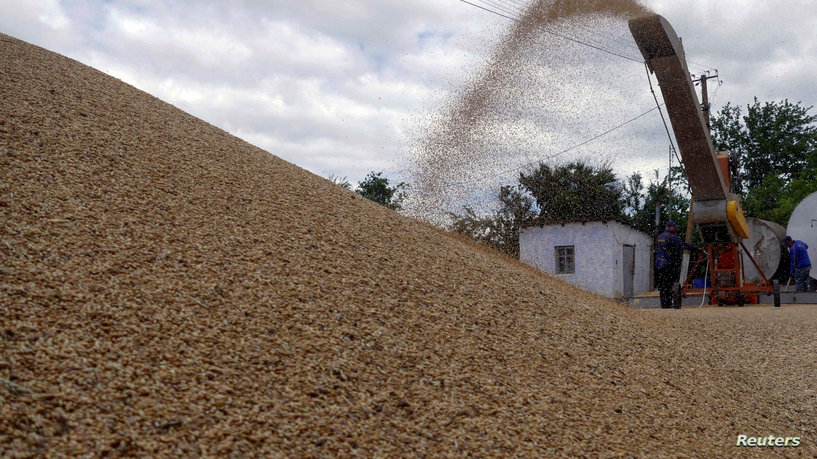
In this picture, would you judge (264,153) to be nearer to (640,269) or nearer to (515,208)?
(515,208)

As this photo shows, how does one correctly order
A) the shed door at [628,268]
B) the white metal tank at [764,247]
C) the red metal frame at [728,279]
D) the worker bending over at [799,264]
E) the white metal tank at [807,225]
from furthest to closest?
the shed door at [628,268], the white metal tank at [764,247], the white metal tank at [807,225], the worker bending over at [799,264], the red metal frame at [728,279]

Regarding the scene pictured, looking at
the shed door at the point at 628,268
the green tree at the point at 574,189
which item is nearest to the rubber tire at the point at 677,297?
the shed door at the point at 628,268

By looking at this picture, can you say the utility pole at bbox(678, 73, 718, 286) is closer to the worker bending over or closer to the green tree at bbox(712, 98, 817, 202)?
the worker bending over

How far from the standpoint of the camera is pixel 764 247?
12742mm

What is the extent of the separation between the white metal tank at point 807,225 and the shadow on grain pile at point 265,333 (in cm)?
987

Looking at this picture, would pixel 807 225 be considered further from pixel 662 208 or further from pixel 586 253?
pixel 662 208

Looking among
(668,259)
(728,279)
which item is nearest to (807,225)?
(728,279)

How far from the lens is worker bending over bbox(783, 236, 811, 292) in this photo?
11.0 m

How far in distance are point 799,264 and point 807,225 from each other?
70.4 inches

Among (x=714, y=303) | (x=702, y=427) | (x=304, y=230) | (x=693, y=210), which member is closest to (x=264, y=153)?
(x=304, y=230)

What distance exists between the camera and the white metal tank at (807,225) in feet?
40.1

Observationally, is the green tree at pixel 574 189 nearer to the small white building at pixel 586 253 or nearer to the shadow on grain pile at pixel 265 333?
the small white building at pixel 586 253

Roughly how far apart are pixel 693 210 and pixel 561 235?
706 centimetres

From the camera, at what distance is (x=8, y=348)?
2084 millimetres
